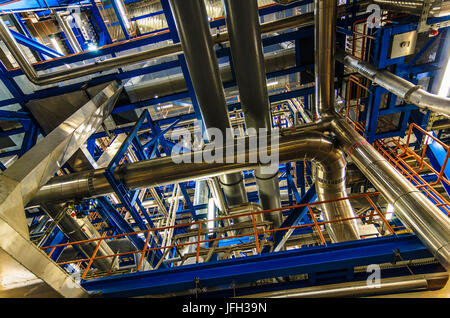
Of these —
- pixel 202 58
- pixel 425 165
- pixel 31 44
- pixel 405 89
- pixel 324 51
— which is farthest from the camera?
pixel 31 44

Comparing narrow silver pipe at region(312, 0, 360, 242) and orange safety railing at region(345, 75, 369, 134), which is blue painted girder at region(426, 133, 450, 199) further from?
narrow silver pipe at region(312, 0, 360, 242)

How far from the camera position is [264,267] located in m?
2.51

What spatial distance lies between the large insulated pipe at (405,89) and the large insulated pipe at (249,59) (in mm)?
2078

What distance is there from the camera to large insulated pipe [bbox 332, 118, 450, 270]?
198cm

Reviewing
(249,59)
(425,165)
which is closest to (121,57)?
(249,59)

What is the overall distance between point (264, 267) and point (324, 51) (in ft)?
13.6

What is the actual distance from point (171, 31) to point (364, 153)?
14.9 feet

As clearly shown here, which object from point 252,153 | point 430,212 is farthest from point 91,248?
point 430,212

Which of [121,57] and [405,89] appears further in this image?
[121,57]

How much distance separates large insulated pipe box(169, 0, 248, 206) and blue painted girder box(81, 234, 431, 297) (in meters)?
2.78

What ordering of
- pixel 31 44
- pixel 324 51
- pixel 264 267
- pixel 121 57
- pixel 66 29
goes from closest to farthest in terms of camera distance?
pixel 264 267 < pixel 324 51 < pixel 121 57 < pixel 31 44 < pixel 66 29

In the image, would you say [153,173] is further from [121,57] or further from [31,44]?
[31,44]

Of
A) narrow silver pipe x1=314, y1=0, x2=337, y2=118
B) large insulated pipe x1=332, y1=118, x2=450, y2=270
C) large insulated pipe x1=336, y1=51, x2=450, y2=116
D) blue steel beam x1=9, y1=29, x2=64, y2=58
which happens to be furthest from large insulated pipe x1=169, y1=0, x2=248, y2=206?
blue steel beam x1=9, y1=29, x2=64, y2=58

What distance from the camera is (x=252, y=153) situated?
4.11 m
